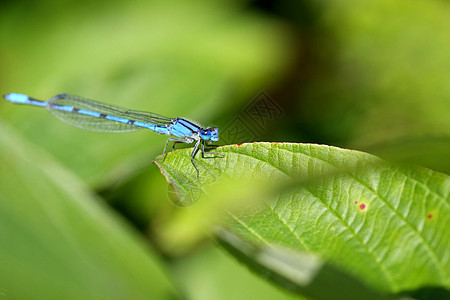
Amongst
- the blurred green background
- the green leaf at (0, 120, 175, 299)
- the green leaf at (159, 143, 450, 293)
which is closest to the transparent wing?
the blurred green background

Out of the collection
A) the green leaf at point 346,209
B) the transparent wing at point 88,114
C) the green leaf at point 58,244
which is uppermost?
the transparent wing at point 88,114

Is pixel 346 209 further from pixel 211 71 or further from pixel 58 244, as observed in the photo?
pixel 211 71

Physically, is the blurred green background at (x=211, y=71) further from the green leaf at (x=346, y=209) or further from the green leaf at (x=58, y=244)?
the green leaf at (x=346, y=209)

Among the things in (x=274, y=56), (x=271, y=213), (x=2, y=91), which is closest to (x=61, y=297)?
(x=271, y=213)

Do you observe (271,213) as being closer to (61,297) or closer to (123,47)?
(61,297)

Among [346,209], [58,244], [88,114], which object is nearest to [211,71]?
[88,114]

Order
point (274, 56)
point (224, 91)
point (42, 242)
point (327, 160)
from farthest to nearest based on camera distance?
point (274, 56)
point (224, 91)
point (42, 242)
point (327, 160)

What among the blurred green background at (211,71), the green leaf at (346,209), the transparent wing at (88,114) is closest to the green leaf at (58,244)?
the green leaf at (346,209)
